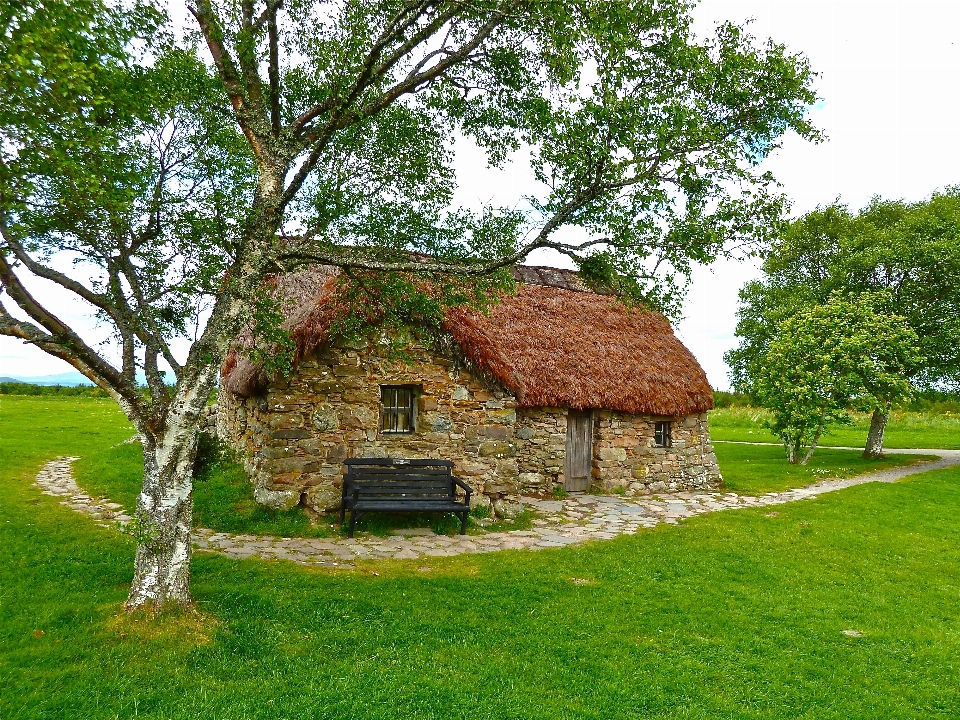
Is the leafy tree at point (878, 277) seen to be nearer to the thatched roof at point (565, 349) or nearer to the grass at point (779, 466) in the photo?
the grass at point (779, 466)

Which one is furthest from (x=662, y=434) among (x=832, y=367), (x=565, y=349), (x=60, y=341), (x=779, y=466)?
(x=60, y=341)

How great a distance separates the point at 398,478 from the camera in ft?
33.0

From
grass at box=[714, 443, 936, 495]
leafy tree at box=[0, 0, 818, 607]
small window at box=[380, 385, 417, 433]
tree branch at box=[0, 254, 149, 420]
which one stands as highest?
leafy tree at box=[0, 0, 818, 607]

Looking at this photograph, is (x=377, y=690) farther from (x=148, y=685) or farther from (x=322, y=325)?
(x=322, y=325)

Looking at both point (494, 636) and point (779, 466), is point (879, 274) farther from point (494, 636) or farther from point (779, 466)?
point (494, 636)

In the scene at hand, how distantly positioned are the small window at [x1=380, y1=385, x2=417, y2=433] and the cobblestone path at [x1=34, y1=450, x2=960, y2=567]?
75.0 inches

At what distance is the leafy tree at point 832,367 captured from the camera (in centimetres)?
1881

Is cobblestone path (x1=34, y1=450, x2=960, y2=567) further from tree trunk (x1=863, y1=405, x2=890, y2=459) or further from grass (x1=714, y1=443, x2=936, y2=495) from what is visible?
tree trunk (x1=863, y1=405, x2=890, y2=459)

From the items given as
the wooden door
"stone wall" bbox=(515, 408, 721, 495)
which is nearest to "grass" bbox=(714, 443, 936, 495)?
"stone wall" bbox=(515, 408, 721, 495)

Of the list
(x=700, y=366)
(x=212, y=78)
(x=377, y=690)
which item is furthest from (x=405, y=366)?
(x=700, y=366)

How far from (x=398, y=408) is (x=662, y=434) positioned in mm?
7849

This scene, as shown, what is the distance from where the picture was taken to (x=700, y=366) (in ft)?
55.6

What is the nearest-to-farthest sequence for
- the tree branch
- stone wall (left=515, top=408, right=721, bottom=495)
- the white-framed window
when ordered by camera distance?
the tree branch, stone wall (left=515, top=408, right=721, bottom=495), the white-framed window

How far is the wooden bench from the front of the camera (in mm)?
9516
